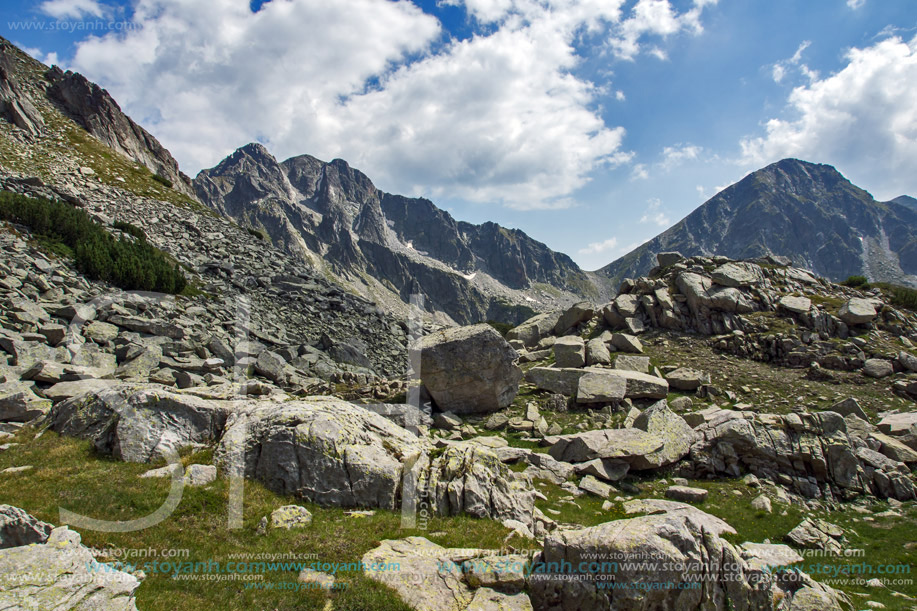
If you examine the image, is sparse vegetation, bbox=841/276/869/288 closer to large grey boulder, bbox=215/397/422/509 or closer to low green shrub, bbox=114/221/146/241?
large grey boulder, bbox=215/397/422/509

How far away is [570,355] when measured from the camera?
107 feet

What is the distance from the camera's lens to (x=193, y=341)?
2825 cm

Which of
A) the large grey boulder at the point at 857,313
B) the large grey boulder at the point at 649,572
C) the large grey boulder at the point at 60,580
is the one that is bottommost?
the large grey boulder at the point at 649,572

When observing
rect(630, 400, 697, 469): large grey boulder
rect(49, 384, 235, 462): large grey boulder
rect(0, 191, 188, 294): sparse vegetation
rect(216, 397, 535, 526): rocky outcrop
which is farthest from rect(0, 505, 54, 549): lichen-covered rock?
rect(0, 191, 188, 294): sparse vegetation

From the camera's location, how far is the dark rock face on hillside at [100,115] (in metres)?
79.4

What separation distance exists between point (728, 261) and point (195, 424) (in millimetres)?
54590

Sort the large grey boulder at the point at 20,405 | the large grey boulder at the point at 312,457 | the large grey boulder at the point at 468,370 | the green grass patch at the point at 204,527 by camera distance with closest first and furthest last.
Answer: the green grass patch at the point at 204,527
the large grey boulder at the point at 312,457
the large grey boulder at the point at 20,405
the large grey boulder at the point at 468,370

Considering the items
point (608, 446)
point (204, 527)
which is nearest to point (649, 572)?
point (204, 527)

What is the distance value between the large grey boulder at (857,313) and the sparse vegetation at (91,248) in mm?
60709

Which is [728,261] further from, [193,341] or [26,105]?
[26,105]

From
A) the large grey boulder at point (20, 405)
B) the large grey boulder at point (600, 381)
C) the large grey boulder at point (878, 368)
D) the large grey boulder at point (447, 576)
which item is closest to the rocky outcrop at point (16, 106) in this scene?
the large grey boulder at point (20, 405)

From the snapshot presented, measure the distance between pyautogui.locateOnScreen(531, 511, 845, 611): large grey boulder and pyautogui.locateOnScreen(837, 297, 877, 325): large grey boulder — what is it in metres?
36.4

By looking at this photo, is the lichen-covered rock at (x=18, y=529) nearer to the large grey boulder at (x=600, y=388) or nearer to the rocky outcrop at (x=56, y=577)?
the rocky outcrop at (x=56, y=577)

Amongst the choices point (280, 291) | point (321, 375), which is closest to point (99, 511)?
point (321, 375)
